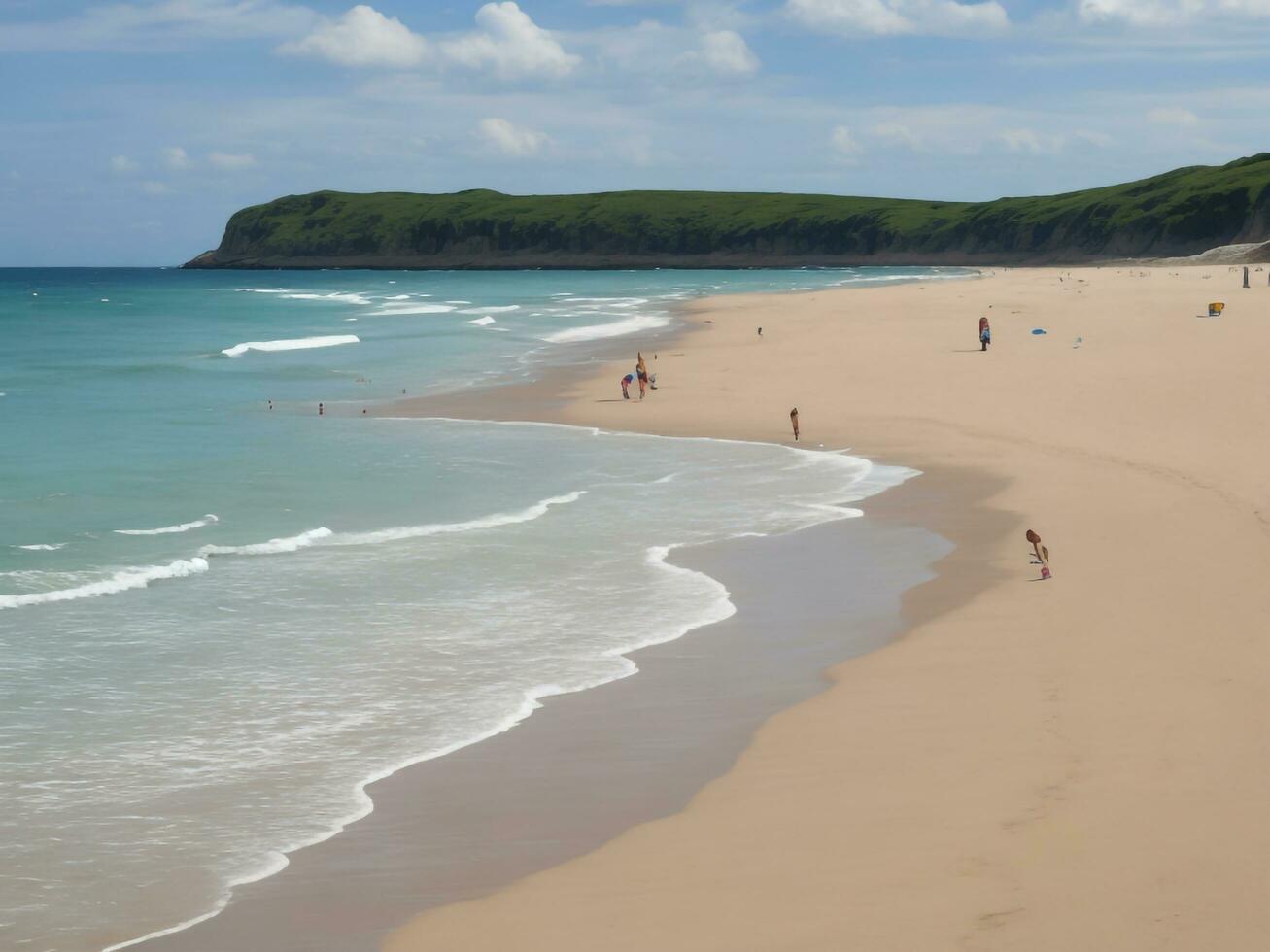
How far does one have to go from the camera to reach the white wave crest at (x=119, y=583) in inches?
631

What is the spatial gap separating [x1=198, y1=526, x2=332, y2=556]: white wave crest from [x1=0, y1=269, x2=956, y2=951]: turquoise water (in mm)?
72

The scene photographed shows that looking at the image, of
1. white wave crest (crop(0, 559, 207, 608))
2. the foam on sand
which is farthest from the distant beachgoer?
the foam on sand

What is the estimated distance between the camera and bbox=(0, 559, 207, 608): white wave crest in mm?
16031

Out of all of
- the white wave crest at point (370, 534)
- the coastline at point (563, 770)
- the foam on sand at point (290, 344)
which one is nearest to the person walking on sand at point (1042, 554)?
the coastline at point (563, 770)

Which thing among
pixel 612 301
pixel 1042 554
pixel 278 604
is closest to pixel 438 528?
pixel 278 604

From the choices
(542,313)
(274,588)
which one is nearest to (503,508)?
(274,588)

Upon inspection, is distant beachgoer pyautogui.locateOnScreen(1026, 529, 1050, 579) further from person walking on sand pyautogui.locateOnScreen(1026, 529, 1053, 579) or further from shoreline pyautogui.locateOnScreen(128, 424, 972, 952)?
shoreline pyautogui.locateOnScreen(128, 424, 972, 952)

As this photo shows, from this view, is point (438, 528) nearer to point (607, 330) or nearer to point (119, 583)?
point (119, 583)

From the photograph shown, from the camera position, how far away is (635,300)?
3875 inches

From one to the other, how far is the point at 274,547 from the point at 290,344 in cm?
4562

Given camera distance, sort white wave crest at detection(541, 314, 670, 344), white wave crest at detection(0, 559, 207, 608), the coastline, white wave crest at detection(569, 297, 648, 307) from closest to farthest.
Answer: the coastline → white wave crest at detection(0, 559, 207, 608) → white wave crest at detection(541, 314, 670, 344) → white wave crest at detection(569, 297, 648, 307)

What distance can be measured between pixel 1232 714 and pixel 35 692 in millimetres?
10212

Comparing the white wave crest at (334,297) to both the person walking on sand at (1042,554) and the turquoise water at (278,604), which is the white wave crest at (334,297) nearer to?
the turquoise water at (278,604)

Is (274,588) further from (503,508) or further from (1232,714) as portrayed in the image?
(1232,714)
